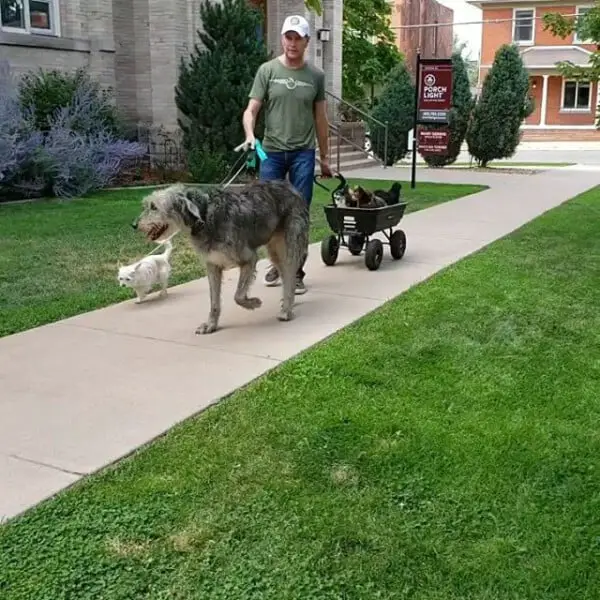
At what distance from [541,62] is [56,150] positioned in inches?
1595

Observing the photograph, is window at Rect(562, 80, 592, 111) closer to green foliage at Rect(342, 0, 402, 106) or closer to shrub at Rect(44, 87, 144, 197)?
green foliage at Rect(342, 0, 402, 106)

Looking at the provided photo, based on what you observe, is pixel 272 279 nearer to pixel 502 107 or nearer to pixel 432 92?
pixel 432 92

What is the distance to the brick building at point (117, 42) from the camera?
48.8 ft

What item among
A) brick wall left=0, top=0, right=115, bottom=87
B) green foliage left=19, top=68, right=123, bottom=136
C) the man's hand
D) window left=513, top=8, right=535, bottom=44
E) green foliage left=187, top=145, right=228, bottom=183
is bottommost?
green foliage left=187, top=145, right=228, bottom=183

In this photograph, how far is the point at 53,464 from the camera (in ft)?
11.8

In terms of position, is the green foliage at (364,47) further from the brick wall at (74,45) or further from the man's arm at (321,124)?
the man's arm at (321,124)

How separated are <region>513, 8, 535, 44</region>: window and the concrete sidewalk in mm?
42596

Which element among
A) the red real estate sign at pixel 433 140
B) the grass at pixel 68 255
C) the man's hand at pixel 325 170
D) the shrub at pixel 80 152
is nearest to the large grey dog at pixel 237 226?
the man's hand at pixel 325 170

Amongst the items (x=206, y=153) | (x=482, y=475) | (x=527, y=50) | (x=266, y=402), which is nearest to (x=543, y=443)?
(x=482, y=475)

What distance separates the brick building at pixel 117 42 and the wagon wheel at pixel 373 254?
31.5 feet

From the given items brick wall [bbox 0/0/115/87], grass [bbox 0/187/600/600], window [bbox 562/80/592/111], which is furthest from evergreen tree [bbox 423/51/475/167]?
window [bbox 562/80/592/111]

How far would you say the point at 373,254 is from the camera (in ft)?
25.7

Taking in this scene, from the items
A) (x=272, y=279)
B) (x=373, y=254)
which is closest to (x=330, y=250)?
(x=373, y=254)

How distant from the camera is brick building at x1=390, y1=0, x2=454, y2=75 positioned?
47.2 metres
